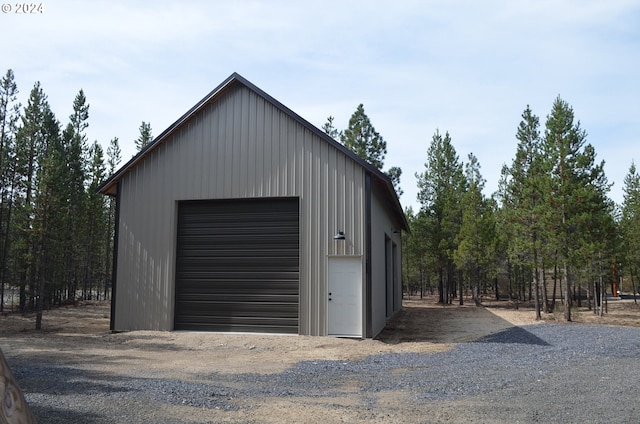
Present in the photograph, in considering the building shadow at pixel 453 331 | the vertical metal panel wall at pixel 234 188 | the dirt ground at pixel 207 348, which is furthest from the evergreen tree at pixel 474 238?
the vertical metal panel wall at pixel 234 188

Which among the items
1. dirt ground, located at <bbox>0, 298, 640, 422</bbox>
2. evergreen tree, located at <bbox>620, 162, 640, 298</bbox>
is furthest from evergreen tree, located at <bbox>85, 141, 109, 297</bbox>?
evergreen tree, located at <bbox>620, 162, 640, 298</bbox>

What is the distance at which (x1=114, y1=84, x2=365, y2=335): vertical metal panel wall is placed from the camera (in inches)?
523

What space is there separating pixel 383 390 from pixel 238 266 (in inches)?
289

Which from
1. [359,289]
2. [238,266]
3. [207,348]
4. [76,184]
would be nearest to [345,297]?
[359,289]

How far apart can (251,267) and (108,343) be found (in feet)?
13.5

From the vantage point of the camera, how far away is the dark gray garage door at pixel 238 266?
13.7m

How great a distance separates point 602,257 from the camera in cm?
2103

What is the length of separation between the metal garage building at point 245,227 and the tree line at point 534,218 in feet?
29.2

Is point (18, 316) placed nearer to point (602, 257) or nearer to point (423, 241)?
point (423, 241)

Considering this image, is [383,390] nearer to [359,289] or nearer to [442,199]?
[359,289]

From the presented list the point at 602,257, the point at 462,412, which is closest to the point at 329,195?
the point at 462,412

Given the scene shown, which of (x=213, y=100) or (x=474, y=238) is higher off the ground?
(x=213, y=100)

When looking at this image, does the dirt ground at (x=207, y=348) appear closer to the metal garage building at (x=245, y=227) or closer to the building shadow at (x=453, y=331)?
the building shadow at (x=453, y=331)

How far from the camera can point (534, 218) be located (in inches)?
805
